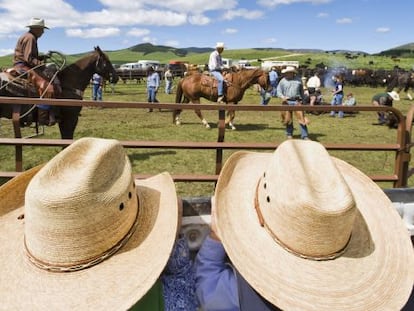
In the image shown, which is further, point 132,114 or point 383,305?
point 132,114

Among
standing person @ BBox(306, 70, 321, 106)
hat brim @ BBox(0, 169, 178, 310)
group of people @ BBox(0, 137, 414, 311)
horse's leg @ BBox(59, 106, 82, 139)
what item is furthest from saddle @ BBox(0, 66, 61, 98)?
standing person @ BBox(306, 70, 321, 106)

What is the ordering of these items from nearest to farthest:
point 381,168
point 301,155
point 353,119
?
point 301,155, point 381,168, point 353,119

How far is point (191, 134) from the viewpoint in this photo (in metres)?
11.5

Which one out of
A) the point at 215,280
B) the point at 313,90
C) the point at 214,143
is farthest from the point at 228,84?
the point at 215,280

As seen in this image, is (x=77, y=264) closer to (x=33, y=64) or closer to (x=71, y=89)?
(x=33, y=64)

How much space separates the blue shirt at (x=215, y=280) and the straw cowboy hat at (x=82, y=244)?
0.28 meters

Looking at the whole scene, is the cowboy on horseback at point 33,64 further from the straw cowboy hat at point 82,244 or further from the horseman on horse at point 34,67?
the straw cowboy hat at point 82,244

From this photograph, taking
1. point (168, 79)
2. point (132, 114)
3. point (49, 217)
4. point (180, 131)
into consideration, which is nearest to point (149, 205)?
point (49, 217)

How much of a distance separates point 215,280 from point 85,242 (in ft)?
2.14

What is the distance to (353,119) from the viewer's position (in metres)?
15.3

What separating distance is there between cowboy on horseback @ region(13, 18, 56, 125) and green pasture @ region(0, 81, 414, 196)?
136 cm

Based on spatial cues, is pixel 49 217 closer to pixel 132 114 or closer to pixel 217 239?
pixel 217 239

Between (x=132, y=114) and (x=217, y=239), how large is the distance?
46.4 ft

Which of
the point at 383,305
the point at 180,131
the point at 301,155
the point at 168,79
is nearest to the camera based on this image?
the point at 383,305
